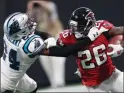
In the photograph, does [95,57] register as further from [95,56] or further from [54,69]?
[54,69]

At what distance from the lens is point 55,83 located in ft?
22.4

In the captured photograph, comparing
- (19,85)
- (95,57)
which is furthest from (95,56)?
(19,85)

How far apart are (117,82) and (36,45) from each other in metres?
0.77

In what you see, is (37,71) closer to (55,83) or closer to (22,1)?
(55,83)

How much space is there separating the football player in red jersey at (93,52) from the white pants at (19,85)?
61 centimetres

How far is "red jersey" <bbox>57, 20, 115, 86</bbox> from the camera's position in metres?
4.66

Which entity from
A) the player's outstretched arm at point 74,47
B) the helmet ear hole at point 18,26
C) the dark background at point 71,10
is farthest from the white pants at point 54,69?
the player's outstretched arm at point 74,47

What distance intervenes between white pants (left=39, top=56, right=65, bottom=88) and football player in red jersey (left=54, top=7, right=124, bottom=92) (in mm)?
1935

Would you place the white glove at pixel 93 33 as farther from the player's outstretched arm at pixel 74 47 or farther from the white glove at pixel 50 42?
the white glove at pixel 50 42

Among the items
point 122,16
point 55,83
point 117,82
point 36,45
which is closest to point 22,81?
point 36,45

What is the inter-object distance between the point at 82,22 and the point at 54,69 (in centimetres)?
227

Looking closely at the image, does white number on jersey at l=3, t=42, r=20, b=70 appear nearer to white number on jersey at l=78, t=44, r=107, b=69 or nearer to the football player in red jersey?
the football player in red jersey

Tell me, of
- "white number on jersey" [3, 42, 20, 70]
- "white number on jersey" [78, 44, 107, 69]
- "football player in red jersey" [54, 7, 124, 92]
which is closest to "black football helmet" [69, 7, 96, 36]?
"football player in red jersey" [54, 7, 124, 92]

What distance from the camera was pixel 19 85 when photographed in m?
5.12
